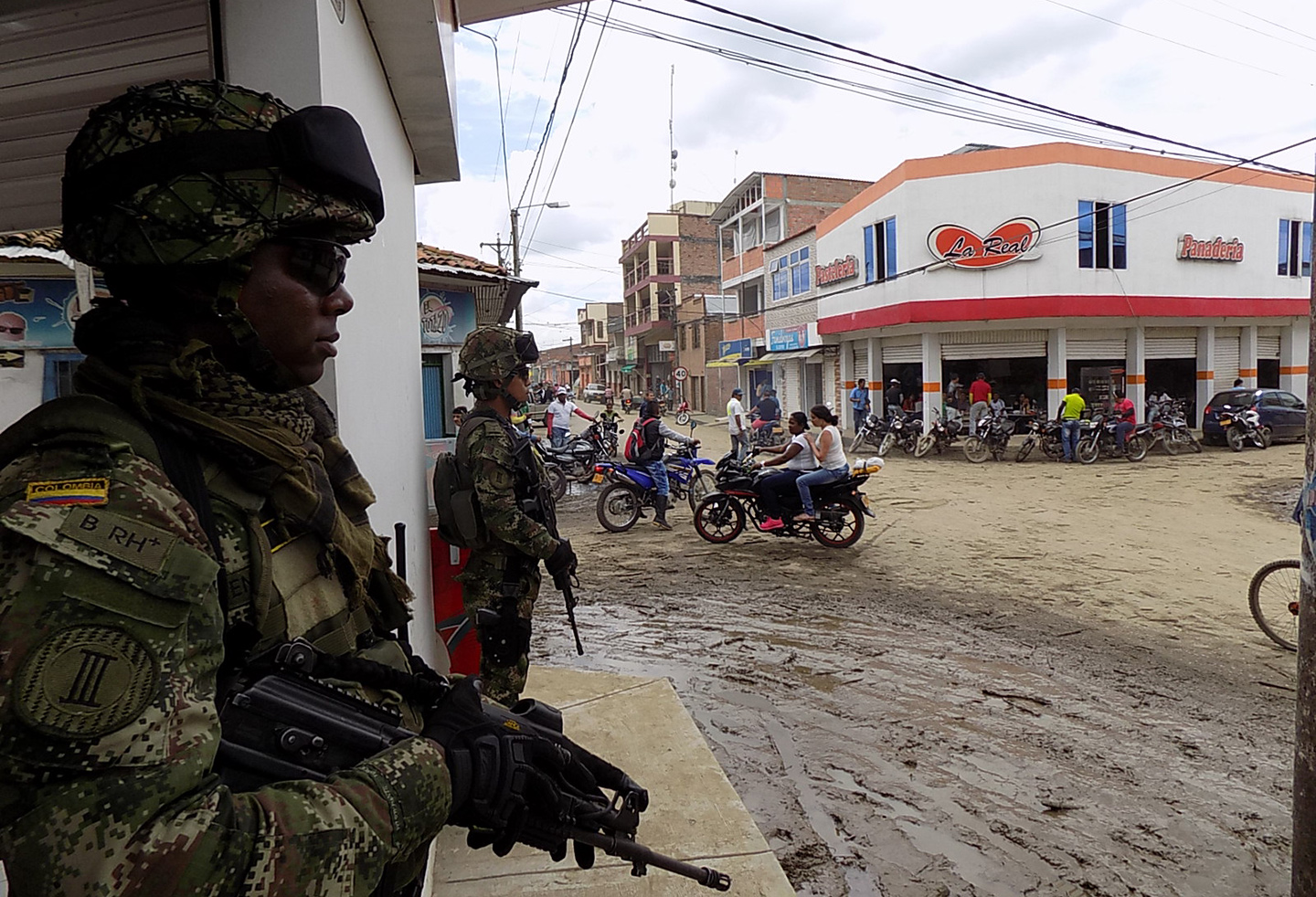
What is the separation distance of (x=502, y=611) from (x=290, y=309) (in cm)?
264

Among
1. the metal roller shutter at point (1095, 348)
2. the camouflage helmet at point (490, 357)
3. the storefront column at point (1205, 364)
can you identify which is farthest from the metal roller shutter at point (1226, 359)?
the camouflage helmet at point (490, 357)

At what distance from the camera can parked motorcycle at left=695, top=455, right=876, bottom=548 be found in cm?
802

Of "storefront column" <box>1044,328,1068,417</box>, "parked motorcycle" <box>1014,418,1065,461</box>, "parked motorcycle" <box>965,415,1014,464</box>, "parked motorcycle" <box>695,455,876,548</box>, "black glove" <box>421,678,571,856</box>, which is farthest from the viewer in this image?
"storefront column" <box>1044,328,1068,417</box>

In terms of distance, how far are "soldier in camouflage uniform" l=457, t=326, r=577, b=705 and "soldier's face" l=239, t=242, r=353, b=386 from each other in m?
2.34

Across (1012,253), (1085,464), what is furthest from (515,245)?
(1085,464)

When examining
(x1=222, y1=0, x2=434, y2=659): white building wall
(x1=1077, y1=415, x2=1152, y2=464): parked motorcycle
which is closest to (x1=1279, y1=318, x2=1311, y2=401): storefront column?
(x1=1077, y1=415, x2=1152, y2=464): parked motorcycle

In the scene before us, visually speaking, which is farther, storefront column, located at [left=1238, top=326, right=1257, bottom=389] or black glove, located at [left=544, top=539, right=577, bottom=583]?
storefront column, located at [left=1238, top=326, right=1257, bottom=389]

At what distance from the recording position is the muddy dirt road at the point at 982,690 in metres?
2.92

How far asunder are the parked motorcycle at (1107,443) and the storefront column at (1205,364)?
7.04 m

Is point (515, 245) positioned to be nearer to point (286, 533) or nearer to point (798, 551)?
point (798, 551)

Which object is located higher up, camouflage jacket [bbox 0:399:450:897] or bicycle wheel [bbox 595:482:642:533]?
camouflage jacket [bbox 0:399:450:897]

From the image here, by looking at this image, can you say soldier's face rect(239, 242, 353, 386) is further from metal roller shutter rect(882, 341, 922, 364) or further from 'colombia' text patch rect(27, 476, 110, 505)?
metal roller shutter rect(882, 341, 922, 364)

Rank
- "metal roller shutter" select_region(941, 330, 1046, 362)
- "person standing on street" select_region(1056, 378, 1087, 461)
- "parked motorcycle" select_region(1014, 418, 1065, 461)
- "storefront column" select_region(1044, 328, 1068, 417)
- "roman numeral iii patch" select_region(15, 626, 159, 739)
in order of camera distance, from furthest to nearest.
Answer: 1. "metal roller shutter" select_region(941, 330, 1046, 362)
2. "storefront column" select_region(1044, 328, 1068, 417)
3. "parked motorcycle" select_region(1014, 418, 1065, 461)
4. "person standing on street" select_region(1056, 378, 1087, 461)
5. "roman numeral iii patch" select_region(15, 626, 159, 739)

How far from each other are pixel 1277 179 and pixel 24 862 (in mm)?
26832
